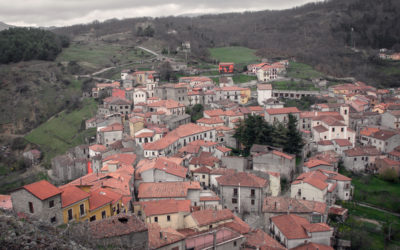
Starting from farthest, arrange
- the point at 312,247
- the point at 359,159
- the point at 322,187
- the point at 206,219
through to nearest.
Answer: the point at 359,159, the point at 322,187, the point at 312,247, the point at 206,219

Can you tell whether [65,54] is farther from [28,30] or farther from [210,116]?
[210,116]

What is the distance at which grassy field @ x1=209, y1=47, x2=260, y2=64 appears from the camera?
83.0 metres

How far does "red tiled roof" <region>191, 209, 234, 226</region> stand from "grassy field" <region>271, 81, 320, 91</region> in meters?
38.5

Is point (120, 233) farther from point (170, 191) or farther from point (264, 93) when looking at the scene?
point (264, 93)

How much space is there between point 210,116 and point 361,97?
23.8 meters

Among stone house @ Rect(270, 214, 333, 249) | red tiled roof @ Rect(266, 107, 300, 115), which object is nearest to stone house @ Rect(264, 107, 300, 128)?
red tiled roof @ Rect(266, 107, 300, 115)

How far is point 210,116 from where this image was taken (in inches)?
1700

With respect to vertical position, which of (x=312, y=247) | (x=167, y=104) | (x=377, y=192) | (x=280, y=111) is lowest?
(x=377, y=192)

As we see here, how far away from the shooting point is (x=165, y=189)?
24422 millimetres

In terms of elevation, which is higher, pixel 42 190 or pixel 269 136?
pixel 42 190

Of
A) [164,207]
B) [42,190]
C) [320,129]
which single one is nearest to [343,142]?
[320,129]

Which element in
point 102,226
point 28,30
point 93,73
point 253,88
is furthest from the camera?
point 28,30

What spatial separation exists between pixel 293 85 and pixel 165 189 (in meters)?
39.4

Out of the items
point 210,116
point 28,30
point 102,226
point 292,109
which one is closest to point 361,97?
point 292,109
